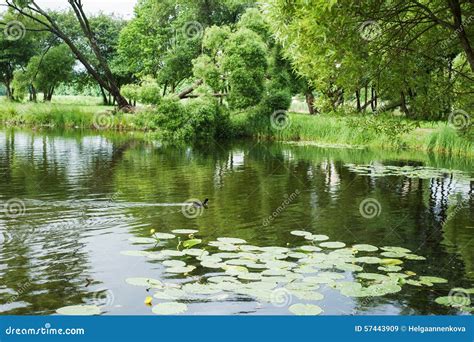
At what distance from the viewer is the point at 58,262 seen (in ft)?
32.1

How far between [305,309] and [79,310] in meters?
2.99

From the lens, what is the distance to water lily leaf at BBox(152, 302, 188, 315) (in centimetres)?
729

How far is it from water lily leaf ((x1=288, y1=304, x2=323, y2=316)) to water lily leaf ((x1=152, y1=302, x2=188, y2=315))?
1445 millimetres

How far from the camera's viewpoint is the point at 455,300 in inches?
326

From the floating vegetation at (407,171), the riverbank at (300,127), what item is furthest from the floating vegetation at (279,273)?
the floating vegetation at (407,171)

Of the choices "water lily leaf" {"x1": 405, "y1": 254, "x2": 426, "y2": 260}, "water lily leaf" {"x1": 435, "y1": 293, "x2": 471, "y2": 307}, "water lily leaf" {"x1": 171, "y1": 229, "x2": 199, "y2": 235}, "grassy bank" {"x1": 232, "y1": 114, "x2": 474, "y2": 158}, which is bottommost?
"water lily leaf" {"x1": 435, "y1": 293, "x2": 471, "y2": 307}

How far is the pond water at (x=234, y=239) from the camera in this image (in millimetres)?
8094

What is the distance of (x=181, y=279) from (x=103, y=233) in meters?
3.75

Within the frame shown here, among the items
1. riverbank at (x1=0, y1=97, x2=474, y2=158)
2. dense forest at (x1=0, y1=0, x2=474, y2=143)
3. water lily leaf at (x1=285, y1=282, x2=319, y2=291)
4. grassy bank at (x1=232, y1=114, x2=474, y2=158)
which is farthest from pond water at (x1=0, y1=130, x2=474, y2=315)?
Result: grassy bank at (x1=232, y1=114, x2=474, y2=158)

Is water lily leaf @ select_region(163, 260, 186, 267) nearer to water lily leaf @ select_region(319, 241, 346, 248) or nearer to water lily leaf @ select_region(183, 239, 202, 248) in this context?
water lily leaf @ select_region(183, 239, 202, 248)

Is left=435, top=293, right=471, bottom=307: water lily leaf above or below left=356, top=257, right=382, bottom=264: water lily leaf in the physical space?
below

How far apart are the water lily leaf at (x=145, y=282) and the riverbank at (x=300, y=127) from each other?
8.27 metres

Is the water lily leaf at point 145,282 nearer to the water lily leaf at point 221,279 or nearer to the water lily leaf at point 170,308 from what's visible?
the water lily leaf at point 221,279

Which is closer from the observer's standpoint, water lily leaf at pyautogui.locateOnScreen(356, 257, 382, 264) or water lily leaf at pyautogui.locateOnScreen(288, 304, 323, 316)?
water lily leaf at pyautogui.locateOnScreen(288, 304, 323, 316)
